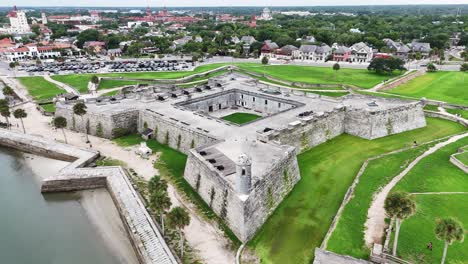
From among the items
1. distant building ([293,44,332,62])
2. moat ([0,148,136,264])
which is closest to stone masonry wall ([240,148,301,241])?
moat ([0,148,136,264])

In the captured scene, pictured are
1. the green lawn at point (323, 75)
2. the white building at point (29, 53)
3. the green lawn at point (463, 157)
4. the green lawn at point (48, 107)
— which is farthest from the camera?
the white building at point (29, 53)

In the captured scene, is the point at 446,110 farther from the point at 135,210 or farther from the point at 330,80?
the point at 135,210

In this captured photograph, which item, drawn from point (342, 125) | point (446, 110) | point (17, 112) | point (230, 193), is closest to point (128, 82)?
point (17, 112)

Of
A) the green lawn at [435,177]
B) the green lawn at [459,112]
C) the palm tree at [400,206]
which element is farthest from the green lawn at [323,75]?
the palm tree at [400,206]

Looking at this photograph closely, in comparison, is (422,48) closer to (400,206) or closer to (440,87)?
(440,87)

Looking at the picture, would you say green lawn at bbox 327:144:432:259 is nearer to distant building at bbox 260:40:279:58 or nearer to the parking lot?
the parking lot

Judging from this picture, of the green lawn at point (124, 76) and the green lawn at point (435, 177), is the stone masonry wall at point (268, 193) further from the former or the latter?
the green lawn at point (124, 76)
